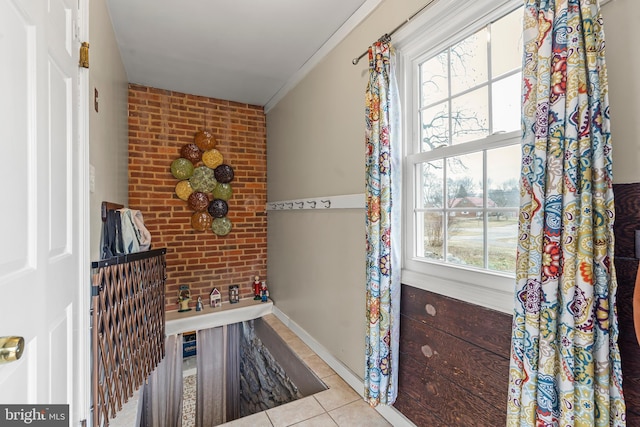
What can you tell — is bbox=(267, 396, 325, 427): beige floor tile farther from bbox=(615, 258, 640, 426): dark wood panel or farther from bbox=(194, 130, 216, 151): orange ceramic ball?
bbox=(194, 130, 216, 151): orange ceramic ball

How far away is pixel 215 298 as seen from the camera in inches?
131

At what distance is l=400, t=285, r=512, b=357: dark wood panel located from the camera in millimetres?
1154

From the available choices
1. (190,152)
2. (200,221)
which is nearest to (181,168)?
(190,152)

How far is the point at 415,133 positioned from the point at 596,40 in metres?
0.83

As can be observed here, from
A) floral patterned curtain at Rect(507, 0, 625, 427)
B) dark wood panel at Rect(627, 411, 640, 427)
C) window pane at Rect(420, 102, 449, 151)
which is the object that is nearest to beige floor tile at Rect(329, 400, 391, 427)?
floral patterned curtain at Rect(507, 0, 625, 427)

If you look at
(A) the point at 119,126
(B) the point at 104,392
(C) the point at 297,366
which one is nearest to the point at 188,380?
(C) the point at 297,366

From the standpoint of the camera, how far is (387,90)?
5.16 ft

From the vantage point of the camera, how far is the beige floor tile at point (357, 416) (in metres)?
1.71

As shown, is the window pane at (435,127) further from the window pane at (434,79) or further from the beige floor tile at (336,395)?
the beige floor tile at (336,395)

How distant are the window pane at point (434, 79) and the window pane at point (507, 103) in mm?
275

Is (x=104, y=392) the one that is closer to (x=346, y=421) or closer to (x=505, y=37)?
(x=346, y=421)

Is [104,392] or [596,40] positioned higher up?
[596,40]

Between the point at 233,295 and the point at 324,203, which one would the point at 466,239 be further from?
the point at 233,295

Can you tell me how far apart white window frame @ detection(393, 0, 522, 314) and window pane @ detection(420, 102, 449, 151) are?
0.15ft
